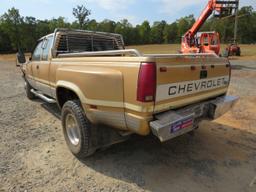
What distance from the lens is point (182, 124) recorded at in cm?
298

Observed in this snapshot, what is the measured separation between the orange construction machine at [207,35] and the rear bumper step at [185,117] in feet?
41.3

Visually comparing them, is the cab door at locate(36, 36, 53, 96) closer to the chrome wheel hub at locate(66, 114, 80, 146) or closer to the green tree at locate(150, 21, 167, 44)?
the chrome wheel hub at locate(66, 114, 80, 146)

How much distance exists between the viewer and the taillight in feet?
8.77

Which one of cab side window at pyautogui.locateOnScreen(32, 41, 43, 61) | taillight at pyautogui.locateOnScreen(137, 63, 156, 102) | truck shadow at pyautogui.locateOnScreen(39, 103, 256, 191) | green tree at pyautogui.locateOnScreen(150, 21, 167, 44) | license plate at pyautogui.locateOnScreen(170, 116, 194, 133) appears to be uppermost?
green tree at pyautogui.locateOnScreen(150, 21, 167, 44)

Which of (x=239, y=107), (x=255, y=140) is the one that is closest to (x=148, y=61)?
(x=255, y=140)

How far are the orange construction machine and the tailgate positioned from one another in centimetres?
1242

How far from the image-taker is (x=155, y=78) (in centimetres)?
272

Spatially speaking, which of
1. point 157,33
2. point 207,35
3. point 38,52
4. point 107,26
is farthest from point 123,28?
point 38,52

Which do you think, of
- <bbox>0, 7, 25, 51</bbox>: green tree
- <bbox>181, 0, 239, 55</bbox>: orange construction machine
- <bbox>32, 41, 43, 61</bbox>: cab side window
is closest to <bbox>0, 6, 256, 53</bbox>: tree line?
<bbox>0, 7, 25, 51</bbox>: green tree

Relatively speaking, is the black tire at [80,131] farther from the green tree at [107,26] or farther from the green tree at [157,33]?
the green tree at [157,33]

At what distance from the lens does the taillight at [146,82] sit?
267 centimetres

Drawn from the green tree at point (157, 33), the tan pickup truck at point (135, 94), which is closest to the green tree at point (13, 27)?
the green tree at point (157, 33)

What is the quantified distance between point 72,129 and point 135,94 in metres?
1.74

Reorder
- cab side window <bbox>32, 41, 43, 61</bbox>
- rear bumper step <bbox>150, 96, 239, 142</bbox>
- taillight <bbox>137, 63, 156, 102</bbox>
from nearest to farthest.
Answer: taillight <bbox>137, 63, 156, 102</bbox> < rear bumper step <bbox>150, 96, 239, 142</bbox> < cab side window <bbox>32, 41, 43, 61</bbox>
